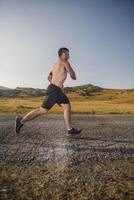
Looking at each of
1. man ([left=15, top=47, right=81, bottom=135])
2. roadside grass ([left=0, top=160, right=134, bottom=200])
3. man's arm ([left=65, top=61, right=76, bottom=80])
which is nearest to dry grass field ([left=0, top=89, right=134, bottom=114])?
man ([left=15, top=47, right=81, bottom=135])

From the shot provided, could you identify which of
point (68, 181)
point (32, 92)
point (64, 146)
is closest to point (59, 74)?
point (64, 146)

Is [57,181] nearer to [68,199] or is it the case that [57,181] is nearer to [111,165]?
[68,199]

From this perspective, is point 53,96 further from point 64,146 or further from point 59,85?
point 64,146

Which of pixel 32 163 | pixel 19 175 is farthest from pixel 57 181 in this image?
pixel 32 163

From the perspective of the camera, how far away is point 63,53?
10.0 meters

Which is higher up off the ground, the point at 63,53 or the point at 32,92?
the point at 32,92

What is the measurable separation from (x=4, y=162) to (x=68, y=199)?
2.28 meters

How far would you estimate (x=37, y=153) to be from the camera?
730cm

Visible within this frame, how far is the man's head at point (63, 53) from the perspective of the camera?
32.9ft

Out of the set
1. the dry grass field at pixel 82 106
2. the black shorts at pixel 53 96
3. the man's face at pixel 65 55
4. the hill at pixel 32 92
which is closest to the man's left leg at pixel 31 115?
the black shorts at pixel 53 96

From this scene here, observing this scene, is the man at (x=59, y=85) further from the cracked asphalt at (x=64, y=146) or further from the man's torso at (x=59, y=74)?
the cracked asphalt at (x=64, y=146)

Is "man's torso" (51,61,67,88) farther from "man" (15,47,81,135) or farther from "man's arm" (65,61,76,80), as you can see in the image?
"man's arm" (65,61,76,80)

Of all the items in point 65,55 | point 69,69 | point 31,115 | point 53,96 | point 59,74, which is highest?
point 65,55

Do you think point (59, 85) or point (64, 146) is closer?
point (64, 146)
